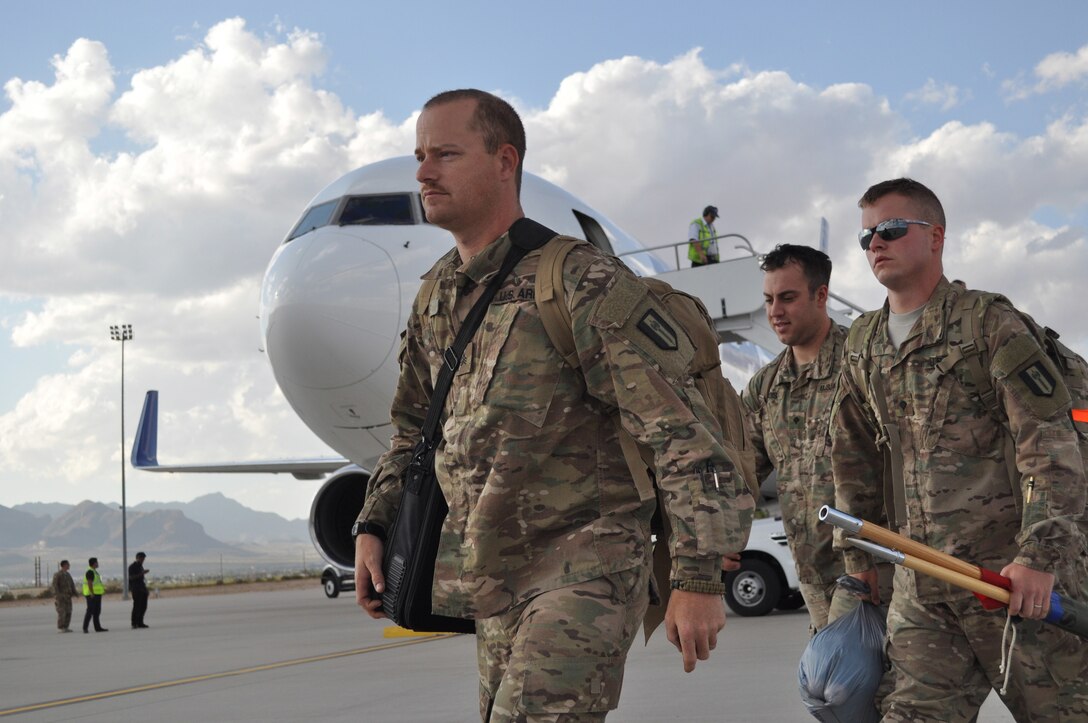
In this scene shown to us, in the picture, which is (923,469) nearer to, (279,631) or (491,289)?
(491,289)

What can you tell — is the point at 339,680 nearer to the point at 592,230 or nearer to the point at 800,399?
the point at 800,399

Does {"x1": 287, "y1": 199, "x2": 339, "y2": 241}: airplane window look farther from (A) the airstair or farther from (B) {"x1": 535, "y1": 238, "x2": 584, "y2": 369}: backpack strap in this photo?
(B) {"x1": 535, "y1": 238, "x2": 584, "y2": 369}: backpack strap

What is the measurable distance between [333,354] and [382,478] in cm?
707

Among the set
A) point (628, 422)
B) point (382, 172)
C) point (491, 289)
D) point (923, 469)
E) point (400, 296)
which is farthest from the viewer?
point (382, 172)

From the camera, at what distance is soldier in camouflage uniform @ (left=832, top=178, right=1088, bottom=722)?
3.06 meters

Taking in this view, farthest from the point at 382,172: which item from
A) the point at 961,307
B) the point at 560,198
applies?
the point at 961,307

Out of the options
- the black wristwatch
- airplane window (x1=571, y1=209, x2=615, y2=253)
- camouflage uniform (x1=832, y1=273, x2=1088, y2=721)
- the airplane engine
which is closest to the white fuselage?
airplane window (x1=571, y1=209, x2=615, y2=253)

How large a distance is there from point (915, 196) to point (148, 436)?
35.6m

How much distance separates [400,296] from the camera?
992cm

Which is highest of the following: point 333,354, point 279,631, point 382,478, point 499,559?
point 333,354

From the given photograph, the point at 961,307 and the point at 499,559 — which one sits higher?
the point at 961,307

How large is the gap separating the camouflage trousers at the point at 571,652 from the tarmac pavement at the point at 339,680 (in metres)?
2.97

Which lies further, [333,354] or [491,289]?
A: [333,354]

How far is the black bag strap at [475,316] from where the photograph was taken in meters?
2.79
